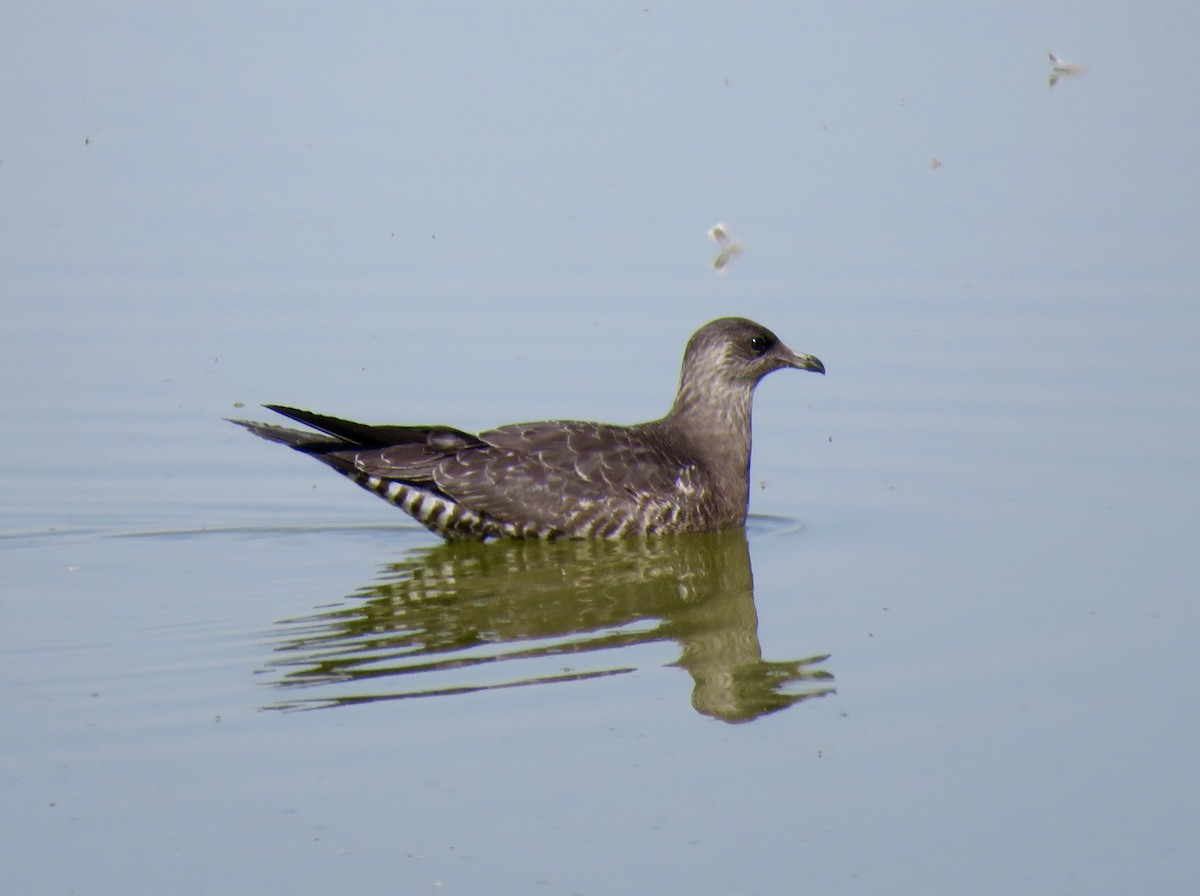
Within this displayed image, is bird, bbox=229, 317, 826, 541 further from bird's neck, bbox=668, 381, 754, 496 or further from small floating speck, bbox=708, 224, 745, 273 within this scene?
small floating speck, bbox=708, 224, 745, 273

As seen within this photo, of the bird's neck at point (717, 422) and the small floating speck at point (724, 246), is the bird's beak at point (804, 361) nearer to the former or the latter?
the bird's neck at point (717, 422)

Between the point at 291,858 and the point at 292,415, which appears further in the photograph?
the point at 292,415

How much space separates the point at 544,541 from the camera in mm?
10602

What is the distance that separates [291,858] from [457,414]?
5929mm

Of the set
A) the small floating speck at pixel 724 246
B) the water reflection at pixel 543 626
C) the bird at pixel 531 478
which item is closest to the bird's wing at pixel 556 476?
the bird at pixel 531 478

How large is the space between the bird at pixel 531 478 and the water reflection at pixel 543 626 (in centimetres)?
11

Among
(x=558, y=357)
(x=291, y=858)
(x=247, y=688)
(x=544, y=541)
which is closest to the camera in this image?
(x=291, y=858)

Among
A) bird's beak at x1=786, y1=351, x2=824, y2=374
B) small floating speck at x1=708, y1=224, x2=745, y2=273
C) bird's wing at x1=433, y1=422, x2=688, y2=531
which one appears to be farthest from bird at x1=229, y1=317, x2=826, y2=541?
small floating speck at x1=708, y1=224, x2=745, y2=273

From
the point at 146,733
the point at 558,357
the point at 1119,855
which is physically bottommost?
the point at 1119,855

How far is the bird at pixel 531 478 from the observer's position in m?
10.5

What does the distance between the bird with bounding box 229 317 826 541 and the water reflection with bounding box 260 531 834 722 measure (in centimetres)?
11

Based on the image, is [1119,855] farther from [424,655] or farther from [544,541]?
[544,541]

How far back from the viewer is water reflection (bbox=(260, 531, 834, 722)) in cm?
800

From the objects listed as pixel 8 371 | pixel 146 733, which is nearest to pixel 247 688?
pixel 146 733
